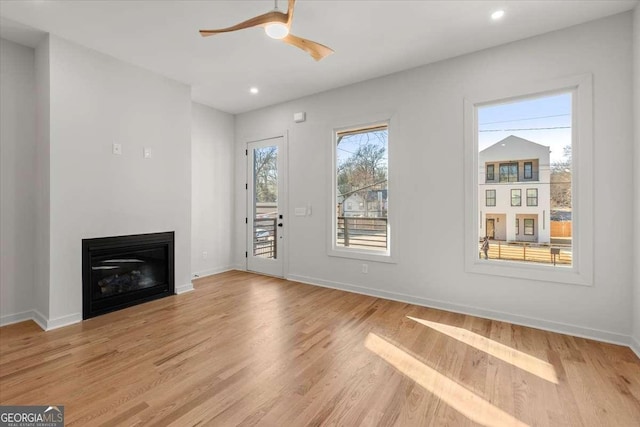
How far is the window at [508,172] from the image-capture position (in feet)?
10.9

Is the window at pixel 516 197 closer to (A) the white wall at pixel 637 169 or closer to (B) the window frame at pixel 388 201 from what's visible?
(A) the white wall at pixel 637 169

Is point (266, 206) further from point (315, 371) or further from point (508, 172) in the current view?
point (508, 172)

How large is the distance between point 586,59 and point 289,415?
4.04 meters

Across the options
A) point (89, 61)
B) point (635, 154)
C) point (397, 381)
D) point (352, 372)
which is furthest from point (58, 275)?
point (635, 154)

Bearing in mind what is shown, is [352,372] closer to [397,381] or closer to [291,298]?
[397,381]

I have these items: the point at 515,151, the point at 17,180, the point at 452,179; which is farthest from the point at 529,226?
the point at 17,180

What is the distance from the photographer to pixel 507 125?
3334mm

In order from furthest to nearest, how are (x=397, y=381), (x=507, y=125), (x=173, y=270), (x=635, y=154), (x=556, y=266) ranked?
(x=173, y=270) < (x=507, y=125) < (x=556, y=266) < (x=635, y=154) < (x=397, y=381)

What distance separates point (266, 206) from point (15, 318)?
11.4 ft

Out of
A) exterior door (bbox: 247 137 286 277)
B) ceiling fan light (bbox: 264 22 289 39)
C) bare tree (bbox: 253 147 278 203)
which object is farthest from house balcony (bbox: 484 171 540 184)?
bare tree (bbox: 253 147 278 203)

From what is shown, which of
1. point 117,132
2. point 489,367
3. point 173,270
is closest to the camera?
point 489,367

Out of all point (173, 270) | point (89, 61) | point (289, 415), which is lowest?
point (289, 415)

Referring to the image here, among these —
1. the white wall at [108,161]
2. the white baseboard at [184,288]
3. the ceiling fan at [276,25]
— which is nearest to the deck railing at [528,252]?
the ceiling fan at [276,25]

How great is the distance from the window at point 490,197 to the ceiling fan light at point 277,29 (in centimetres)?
277
